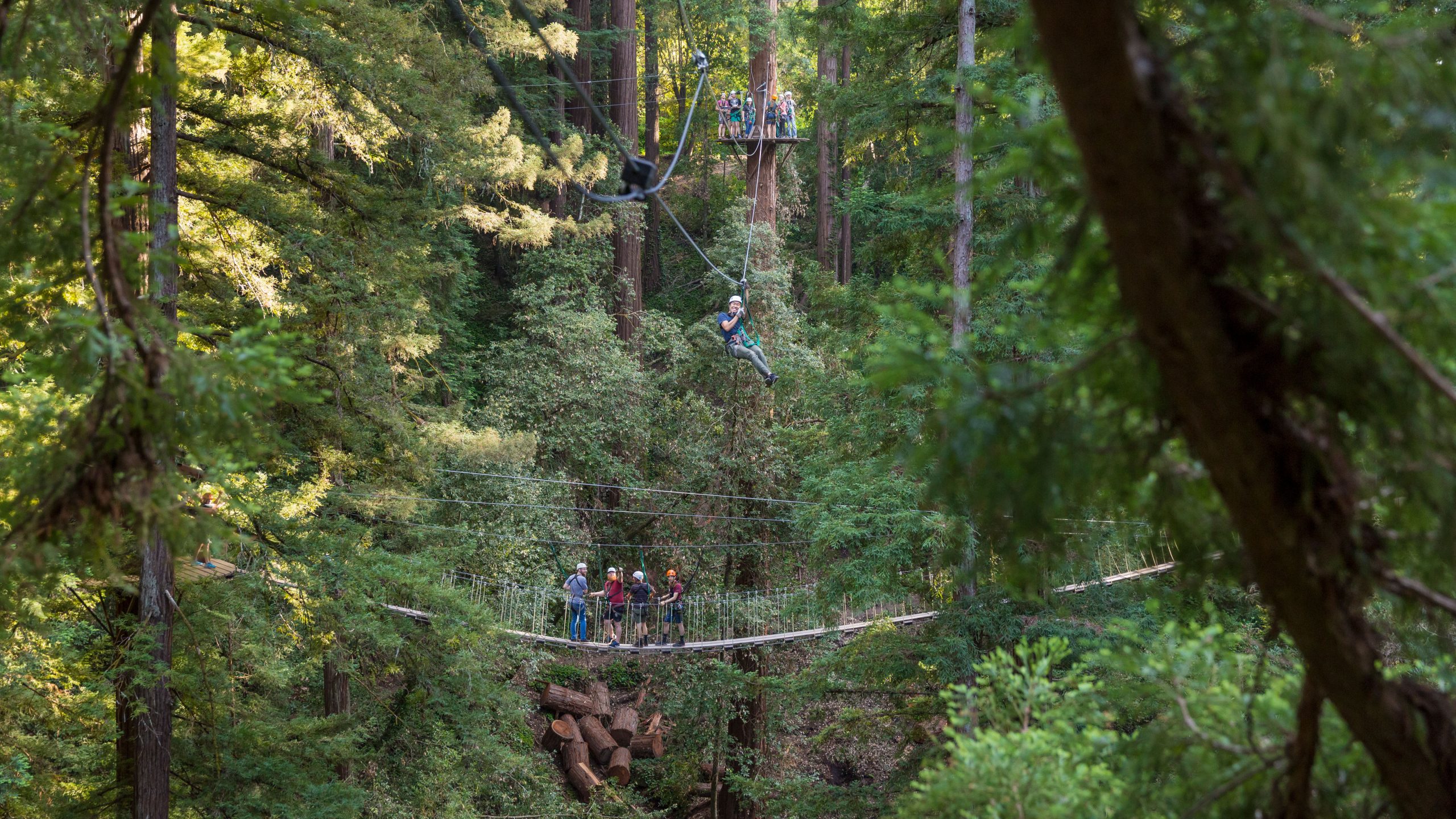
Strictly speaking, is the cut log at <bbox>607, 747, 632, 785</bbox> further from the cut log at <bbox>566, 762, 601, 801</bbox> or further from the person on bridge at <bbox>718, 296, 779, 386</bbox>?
the person on bridge at <bbox>718, 296, 779, 386</bbox>

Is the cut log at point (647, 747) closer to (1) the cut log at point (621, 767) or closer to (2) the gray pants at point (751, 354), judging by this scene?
(1) the cut log at point (621, 767)

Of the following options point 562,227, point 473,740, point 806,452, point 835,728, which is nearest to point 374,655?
point 473,740

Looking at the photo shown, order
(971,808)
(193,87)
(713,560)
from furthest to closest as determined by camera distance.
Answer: (713,560), (193,87), (971,808)

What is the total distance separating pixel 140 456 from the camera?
8.05 feet

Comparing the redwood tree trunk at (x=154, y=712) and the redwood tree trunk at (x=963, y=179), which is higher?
the redwood tree trunk at (x=963, y=179)


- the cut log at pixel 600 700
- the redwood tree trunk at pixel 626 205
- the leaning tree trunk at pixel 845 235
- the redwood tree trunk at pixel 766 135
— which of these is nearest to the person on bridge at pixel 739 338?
the redwood tree trunk at pixel 766 135

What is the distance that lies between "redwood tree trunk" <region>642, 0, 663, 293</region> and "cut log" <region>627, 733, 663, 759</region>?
8.21m

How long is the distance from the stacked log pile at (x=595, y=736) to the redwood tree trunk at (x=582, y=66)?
7789 mm

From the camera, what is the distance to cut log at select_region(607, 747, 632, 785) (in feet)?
39.4

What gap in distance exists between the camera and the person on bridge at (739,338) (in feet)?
30.5

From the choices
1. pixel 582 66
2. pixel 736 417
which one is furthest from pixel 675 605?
pixel 582 66

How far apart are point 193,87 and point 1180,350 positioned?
19.9 ft

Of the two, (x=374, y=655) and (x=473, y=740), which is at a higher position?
(x=374, y=655)

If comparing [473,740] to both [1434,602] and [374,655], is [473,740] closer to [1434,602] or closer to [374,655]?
[374,655]
